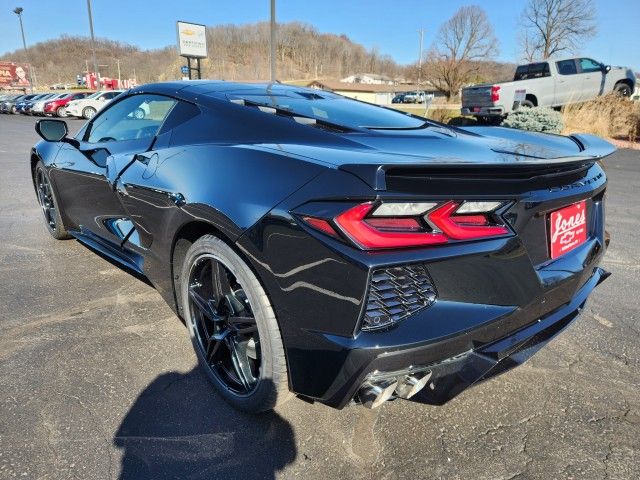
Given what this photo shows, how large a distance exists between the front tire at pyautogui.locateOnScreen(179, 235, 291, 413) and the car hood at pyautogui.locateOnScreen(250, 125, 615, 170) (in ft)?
1.74

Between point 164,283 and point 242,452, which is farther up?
point 164,283

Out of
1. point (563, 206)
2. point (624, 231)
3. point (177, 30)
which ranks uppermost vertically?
point (177, 30)

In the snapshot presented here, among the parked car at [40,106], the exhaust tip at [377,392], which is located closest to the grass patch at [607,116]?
the exhaust tip at [377,392]

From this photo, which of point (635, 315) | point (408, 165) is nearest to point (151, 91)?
point (408, 165)

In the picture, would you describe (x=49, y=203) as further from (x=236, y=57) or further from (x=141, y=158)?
(x=236, y=57)

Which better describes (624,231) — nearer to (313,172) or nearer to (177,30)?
(313,172)

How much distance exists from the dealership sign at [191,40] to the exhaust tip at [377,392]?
3134 centimetres

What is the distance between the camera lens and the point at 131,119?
3.08 m

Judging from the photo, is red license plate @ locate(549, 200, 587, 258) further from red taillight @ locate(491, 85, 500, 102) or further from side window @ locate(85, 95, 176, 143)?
red taillight @ locate(491, 85, 500, 102)

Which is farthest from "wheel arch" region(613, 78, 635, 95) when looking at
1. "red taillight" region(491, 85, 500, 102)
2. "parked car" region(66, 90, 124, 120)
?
"parked car" region(66, 90, 124, 120)

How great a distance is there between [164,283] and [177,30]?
Answer: 30.5 m

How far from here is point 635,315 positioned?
291cm

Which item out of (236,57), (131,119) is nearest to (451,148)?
(131,119)

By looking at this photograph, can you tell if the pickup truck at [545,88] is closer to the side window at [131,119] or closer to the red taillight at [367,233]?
the side window at [131,119]
